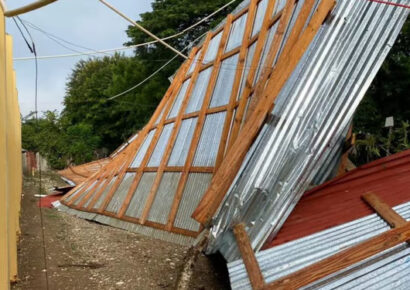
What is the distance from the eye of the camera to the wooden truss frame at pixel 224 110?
3.74 metres

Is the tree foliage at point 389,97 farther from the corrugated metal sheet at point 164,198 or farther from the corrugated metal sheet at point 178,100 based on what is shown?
the corrugated metal sheet at point 164,198

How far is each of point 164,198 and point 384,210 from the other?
13.8 feet

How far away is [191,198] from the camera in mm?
6309

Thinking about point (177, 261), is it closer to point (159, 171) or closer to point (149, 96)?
point (159, 171)

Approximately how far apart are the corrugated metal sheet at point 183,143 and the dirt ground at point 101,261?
1.42m

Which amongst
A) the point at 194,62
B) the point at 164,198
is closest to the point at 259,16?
the point at 194,62

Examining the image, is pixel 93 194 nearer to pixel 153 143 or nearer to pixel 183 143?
pixel 153 143

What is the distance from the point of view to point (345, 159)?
5383mm

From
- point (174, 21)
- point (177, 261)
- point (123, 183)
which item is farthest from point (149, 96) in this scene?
point (177, 261)

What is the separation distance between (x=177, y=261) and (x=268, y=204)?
236cm

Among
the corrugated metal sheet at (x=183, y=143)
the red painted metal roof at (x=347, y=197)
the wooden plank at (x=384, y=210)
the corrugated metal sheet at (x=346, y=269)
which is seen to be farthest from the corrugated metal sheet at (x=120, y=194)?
the wooden plank at (x=384, y=210)

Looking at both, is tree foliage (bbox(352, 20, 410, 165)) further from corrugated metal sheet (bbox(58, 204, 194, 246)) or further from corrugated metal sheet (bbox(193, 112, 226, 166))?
corrugated metal sheet (bbox(58, 204, 194, 246))

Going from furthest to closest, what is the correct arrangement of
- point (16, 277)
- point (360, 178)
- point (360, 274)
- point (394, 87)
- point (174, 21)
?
point (174, 21), point (394, 87), point (16, 277), point (360, 178), point (360, 274)

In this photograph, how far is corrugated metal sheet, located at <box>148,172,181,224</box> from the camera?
263 inches
